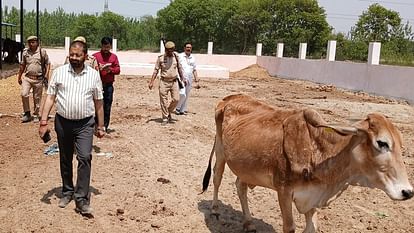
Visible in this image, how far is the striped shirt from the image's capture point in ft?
16.2

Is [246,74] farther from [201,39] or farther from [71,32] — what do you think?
[71,32]

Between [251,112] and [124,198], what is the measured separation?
1842 mm

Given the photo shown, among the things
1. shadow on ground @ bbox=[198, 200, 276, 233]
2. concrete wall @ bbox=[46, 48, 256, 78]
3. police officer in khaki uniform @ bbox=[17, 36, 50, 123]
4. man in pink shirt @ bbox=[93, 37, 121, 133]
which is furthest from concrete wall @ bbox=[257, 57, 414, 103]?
shadow on ground @ bbox=[198, 200, 276, 233]

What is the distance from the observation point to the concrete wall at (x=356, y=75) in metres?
17.0

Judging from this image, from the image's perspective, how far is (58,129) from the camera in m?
5.04

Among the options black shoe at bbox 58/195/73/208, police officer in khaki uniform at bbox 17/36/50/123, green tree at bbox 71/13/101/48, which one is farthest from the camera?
green tree at bbox 71/13/101/48

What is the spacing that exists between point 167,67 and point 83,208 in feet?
18.0

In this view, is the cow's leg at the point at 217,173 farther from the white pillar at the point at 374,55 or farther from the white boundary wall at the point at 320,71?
the white pillar at the point at 374,55

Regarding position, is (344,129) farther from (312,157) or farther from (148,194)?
(148,194)

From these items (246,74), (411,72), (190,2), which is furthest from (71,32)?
(411,72)

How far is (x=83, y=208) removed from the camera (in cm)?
501

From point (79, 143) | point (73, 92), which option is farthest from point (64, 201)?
point (73, 92)

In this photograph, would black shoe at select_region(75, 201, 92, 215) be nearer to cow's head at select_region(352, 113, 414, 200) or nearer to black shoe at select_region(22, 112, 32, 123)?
cow's head at select_region(352, 113, 414, 200)

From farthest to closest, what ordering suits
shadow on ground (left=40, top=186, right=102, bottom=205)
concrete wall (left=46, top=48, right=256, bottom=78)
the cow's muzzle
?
concrete wall (left=46, top=48, right=256, bottom=78) → shadow on ground (left=40, top=186, right=102, bottom=205) → the cow's muzzle
